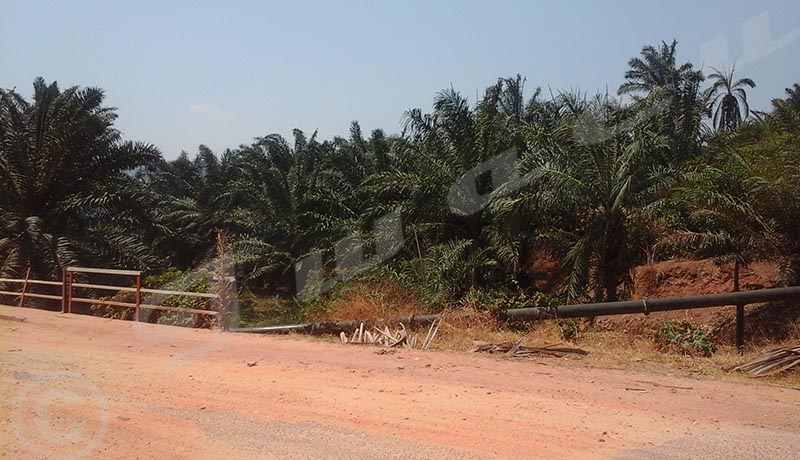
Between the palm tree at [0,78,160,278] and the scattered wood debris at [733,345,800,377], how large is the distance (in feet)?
53.9

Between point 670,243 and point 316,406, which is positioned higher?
point 670,243

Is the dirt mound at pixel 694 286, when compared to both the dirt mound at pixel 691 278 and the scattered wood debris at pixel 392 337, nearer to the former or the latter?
the dirt mound at pixel 691 278

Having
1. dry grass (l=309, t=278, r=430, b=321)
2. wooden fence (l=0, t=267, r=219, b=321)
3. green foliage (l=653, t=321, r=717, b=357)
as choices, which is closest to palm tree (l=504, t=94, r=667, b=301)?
green foliage (l=653, t=321, r=717, b=357)

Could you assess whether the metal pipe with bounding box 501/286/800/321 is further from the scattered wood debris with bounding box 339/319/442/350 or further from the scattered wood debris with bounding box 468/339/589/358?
the scattered wood debris with bounding box 339/319/442/350

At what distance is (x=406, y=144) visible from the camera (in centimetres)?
1811

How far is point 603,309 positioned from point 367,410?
5.99m

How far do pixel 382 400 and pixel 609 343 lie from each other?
5.66m

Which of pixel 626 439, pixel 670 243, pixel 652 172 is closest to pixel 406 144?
pixel 652 172

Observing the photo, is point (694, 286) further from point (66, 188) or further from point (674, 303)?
point (66, 188)

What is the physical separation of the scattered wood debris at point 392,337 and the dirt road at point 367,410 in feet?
2.96

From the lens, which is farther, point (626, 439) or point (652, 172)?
point (652, 172)

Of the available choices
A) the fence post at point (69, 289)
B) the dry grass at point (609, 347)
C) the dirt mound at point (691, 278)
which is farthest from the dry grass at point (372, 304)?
the fence post at point (69, 289)

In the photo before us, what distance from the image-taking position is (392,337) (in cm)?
1195

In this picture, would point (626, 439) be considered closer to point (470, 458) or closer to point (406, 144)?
point (470, 458)
